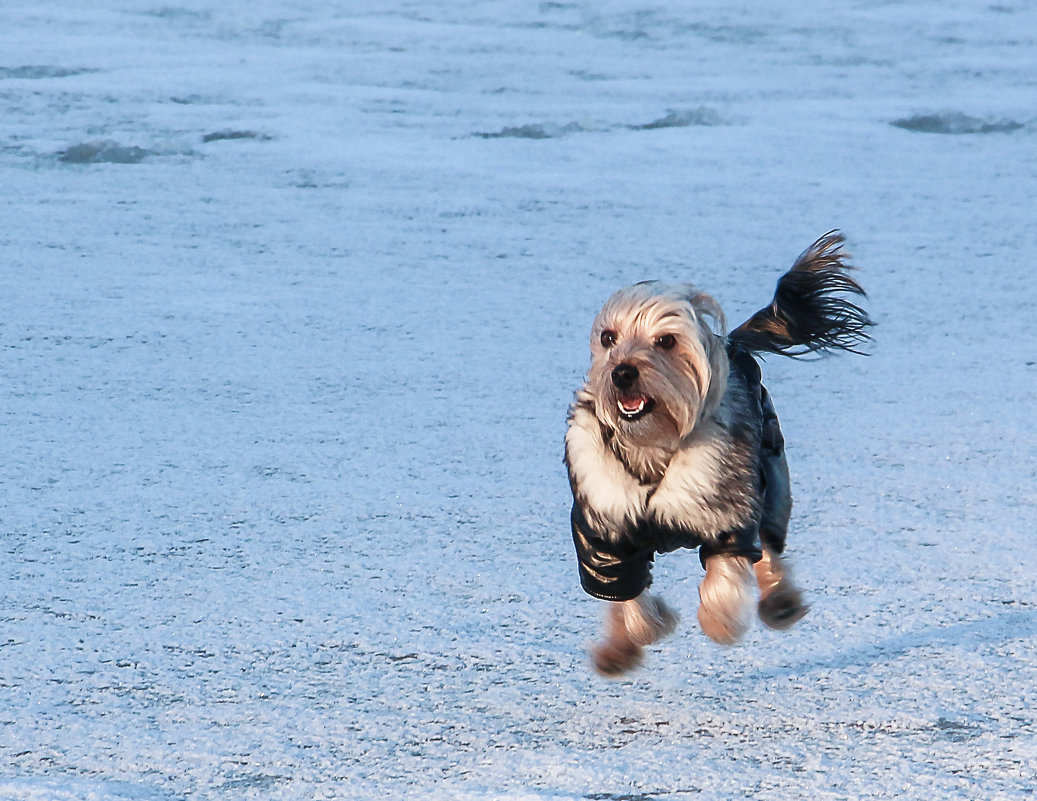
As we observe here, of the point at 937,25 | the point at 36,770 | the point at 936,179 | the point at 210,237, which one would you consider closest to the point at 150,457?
the point at 36,770

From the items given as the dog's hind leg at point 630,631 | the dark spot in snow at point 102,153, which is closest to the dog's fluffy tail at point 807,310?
the dog's hind leg at point 630,631

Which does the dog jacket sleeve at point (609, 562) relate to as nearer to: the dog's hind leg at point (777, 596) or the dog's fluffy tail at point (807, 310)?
the dog's hind leg at point (777, 596)

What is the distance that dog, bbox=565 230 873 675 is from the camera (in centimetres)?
297

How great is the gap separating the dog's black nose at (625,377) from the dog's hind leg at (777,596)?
24.5 inches

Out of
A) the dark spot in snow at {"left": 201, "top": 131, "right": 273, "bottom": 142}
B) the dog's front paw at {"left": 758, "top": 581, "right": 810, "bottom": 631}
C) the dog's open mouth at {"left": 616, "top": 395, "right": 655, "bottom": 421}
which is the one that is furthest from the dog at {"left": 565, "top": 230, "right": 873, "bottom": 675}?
the dark spot in snow at {"left": 201, "top": 131, "right": 273, "bottom": 142}

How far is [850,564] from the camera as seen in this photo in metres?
3.87

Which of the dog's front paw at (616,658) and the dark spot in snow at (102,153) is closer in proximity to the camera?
the dog's front paw at (616,658)

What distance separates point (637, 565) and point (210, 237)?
449 cm

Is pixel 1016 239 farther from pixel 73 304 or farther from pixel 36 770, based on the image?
pixel 36 770

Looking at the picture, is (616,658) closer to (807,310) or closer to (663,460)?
(663,460)

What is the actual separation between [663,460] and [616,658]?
0.48 meters

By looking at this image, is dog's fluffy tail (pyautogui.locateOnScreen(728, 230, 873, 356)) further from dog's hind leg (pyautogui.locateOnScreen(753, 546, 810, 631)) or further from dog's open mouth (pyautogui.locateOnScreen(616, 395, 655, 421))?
dog's open mouth (pyautogui.locateOnScreen(616, 395, 655, 421))

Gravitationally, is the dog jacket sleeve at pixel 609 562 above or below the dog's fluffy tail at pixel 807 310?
below

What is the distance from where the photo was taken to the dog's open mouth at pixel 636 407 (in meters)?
2.94
